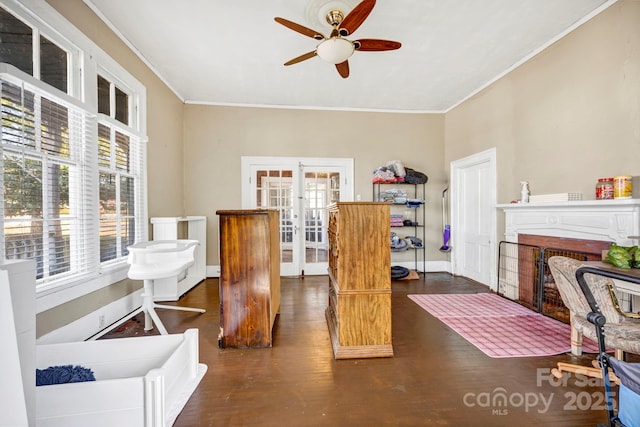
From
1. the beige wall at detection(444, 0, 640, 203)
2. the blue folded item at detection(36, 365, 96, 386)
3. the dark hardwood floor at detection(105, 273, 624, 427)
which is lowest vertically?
the dark hardwood floor at detection(105, 273, 624, 427)

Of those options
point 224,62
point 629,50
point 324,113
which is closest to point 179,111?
point 224,62

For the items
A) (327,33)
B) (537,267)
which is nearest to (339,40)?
(327,33)

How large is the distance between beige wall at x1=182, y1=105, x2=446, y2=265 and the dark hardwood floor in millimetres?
2718

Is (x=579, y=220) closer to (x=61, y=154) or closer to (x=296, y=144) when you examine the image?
(x=296, y=144)

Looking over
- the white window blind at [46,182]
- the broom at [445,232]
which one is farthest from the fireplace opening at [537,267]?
the white window blind at [46,182]

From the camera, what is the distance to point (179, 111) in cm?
461

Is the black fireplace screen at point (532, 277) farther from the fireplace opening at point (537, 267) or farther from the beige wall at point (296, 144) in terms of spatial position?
the beige wall at point (296, 144)

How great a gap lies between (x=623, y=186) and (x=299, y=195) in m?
4.09

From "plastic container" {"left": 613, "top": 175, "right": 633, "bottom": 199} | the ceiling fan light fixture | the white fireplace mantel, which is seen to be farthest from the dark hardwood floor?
the ceiling fan light fixture

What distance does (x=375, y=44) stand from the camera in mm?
2480

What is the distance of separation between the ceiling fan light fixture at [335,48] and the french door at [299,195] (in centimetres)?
260

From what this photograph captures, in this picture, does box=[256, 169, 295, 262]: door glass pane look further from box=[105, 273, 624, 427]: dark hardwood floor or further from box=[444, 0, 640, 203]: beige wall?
box=[444, 0, 640, 203]: beige wall

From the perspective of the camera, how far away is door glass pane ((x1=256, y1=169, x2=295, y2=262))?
16.4 ft

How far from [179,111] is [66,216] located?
9.71 ft
